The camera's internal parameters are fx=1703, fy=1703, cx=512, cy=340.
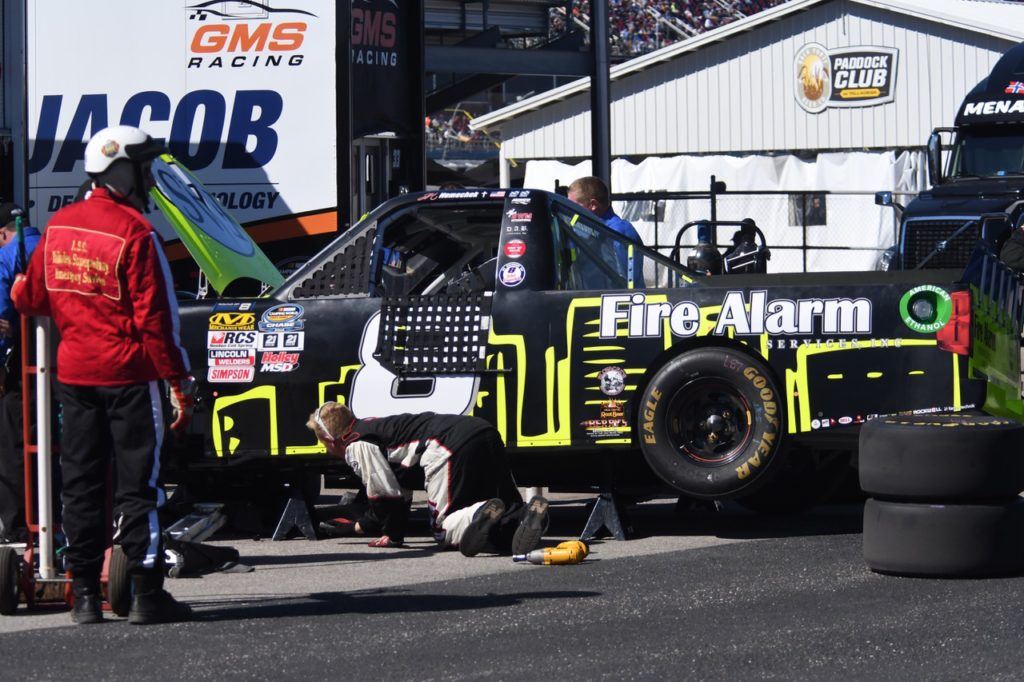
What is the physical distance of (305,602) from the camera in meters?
7.04

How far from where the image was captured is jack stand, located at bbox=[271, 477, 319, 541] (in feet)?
30.0

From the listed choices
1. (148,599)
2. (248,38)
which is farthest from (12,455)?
(248,38)

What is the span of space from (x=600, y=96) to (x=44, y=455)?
1280 cm

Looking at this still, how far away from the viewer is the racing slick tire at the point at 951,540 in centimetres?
720

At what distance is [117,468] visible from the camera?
6.48m

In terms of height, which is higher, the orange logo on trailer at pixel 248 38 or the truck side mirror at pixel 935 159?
the orange logo on trailer at pixel 248 38

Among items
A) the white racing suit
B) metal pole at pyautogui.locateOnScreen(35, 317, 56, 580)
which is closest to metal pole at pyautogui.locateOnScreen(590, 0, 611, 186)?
the white racing suit

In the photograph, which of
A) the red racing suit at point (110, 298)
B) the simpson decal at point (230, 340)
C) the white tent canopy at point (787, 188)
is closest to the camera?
the red racing suit at point (110, 298)

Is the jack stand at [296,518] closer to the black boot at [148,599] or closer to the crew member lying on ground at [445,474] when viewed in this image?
the crew member lying on ground at [445,474]

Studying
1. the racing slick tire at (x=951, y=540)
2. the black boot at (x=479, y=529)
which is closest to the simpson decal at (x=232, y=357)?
the black boot at (x=479, y=529)

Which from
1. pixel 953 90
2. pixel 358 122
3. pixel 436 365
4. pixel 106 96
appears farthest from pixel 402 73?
pixel 953 90

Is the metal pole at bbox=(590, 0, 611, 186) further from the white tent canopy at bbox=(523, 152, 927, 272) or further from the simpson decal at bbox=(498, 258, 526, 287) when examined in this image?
the simpson decal at bbox=(498, 258, 526, 287)

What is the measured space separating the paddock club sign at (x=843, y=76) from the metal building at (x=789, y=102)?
0.09 ft

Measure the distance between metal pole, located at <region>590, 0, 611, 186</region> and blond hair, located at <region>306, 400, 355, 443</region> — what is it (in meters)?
9.91
